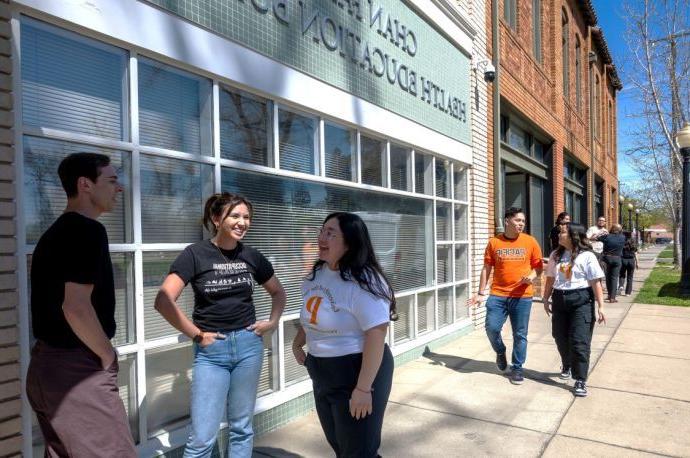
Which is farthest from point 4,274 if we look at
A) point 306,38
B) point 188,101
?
point 306,38

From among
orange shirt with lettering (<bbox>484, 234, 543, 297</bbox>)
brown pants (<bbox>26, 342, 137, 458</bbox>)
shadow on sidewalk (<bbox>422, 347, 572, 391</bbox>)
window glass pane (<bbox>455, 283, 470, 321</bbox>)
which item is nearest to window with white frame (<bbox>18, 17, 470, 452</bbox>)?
brown pants (<bbox>26, 342, 137, 458</bbox>)

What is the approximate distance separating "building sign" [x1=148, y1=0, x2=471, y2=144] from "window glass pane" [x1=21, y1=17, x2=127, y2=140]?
0.55 meters

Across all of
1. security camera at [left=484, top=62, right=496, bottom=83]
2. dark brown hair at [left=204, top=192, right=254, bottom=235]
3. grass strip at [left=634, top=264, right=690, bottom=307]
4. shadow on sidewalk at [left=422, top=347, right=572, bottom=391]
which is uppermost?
security camera at [left=484, top=62, right=496, bottom=83]

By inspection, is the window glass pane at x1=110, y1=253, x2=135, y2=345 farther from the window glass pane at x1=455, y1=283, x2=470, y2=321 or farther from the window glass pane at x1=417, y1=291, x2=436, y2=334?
the window glass pane at x1=455, y1=283, x2=470, y2=321

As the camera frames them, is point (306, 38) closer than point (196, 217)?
No

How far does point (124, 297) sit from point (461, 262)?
228 inches

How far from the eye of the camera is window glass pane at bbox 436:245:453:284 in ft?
23.9

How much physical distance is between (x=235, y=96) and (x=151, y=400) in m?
2.22

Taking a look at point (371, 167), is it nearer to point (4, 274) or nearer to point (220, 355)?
point (220, 355)

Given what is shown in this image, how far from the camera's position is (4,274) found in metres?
2.48

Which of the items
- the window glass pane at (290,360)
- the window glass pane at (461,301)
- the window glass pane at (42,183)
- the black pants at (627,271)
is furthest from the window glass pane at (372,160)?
the black pants at (627,271)

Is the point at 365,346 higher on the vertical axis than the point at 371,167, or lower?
lower

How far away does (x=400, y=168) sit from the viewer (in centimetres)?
642

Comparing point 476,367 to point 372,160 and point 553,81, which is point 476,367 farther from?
point 553,81
